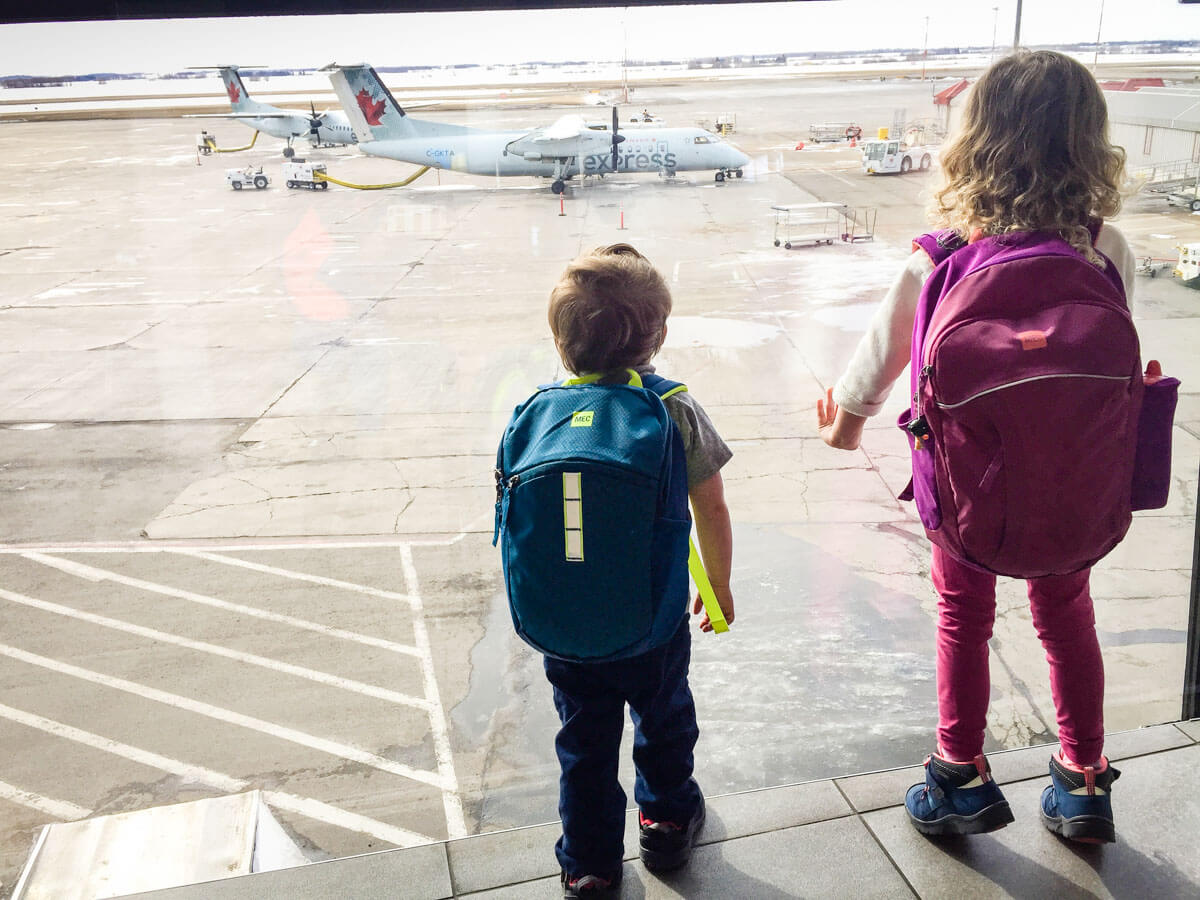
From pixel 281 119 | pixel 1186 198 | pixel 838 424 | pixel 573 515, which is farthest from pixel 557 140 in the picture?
pixel 573 515

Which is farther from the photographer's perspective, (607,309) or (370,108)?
(370,108)

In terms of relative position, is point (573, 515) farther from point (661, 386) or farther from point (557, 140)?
point (557, 140)

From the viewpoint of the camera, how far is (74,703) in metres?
4.07

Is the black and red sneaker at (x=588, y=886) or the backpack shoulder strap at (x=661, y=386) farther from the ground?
the backpack shoulder strap at (x=661, y=386)

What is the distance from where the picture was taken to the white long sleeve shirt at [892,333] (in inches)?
78.3

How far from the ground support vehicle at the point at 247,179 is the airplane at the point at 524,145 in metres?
3.49

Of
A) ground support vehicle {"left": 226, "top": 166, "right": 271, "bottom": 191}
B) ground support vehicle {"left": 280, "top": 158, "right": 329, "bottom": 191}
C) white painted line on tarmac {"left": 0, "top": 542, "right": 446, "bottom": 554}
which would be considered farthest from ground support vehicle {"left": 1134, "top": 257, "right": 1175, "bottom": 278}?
ground support vehicle {"left": 226, "top": 166, "right": 271, "bottom": 191}

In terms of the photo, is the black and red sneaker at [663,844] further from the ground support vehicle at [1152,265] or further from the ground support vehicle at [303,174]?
the ground support vehicle at [303,174]

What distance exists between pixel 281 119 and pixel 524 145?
163 inches

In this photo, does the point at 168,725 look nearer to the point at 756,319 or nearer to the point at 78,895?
the point at 78,895

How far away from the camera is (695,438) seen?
2.05 meters

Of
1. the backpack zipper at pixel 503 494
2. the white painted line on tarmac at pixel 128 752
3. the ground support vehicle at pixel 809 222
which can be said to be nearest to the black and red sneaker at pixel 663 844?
the backpack zipper at pixel 503 494

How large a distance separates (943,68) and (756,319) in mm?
5443

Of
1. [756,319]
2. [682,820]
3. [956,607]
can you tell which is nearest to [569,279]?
[956,607]
